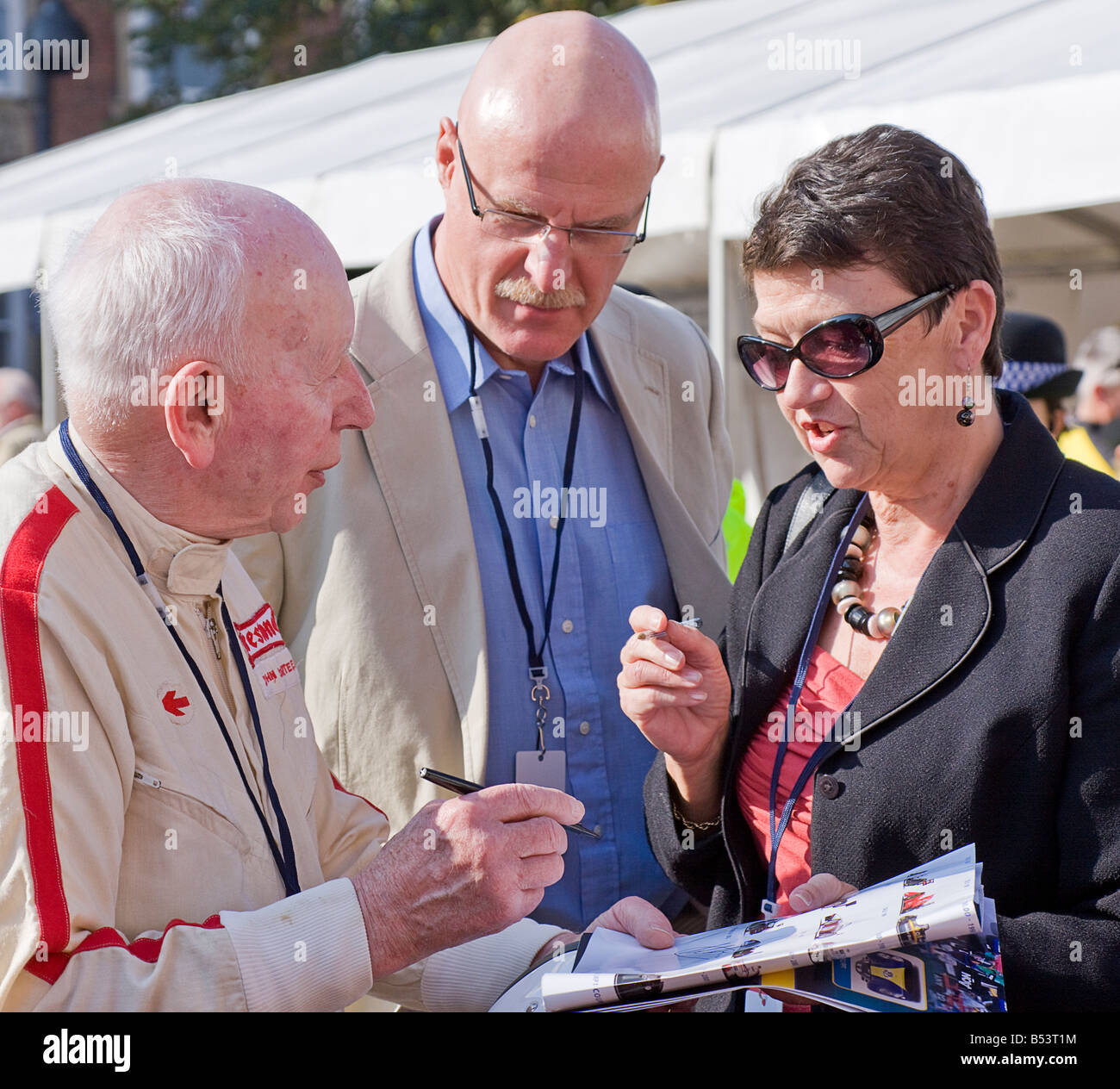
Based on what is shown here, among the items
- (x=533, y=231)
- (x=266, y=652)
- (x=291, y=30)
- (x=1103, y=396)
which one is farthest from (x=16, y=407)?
(x=291, y=30)

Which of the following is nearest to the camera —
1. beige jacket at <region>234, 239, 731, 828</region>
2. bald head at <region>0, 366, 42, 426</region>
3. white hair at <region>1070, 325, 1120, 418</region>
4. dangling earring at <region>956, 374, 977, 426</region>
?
dangling earring at <region>956, 374, 977, 426</region>

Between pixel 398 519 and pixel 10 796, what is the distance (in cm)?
121

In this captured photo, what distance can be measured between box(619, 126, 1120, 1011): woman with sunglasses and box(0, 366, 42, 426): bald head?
6.47 meters

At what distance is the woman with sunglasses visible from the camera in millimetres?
1949

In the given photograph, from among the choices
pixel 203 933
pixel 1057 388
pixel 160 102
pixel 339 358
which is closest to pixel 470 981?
pixel 203 933

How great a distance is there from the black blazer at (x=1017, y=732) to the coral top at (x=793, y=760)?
100 mm

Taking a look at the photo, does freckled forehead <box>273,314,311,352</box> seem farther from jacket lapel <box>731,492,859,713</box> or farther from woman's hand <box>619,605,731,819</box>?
jacket lapel <box>731,492,859,713</box>

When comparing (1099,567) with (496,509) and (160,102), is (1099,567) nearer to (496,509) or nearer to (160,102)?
(496,509)

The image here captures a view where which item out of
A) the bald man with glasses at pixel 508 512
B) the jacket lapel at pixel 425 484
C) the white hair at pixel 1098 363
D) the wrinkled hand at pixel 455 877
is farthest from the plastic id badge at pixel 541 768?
the white hair at pixel 1098 363

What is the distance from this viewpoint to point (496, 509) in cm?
284

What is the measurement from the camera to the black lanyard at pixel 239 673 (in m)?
1.84

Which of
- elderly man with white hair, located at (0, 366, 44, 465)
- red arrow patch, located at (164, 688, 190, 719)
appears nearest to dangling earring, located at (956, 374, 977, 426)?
red arrow patch, located at (164, 688, 190, 719)

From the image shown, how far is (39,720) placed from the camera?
164 cm

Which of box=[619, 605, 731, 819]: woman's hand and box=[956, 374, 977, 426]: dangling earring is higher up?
box=[956, 374, 977, 426]: dangling earring
